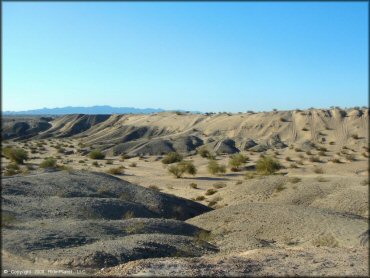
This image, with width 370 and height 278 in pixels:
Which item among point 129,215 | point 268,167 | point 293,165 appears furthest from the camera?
point 293,165

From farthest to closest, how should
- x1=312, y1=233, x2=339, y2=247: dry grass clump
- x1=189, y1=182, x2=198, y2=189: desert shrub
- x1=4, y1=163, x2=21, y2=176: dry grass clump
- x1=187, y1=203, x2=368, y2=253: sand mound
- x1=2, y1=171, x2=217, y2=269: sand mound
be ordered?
1. x1=189, y1=182, x2=198, y2=189: desert shrub
2. x1=4, y1=163, x2=21, y2=176: dry grass clump
3. x1=187, y1=203, x2=368, y2=253: sand mound
4. x1=312, y1=233, x2=339, y2=247: dry grass clump
5. x1=2, y1=171, x2=217, y2=269: sand mound

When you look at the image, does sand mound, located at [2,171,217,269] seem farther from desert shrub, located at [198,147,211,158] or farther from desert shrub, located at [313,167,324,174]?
desert shrub, located at [198,147,211,158]

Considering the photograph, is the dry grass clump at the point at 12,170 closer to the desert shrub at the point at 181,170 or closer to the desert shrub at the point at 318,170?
the desert shrub at the point at 181,170

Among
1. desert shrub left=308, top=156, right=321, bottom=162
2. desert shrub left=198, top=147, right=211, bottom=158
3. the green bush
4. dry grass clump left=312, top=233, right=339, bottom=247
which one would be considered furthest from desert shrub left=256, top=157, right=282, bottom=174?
dry grass clump left=312, top=233, right=339, bottom=247

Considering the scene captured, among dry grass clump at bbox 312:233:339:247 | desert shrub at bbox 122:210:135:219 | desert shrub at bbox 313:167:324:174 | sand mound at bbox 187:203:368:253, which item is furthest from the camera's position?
desert shrub at bbox 313:167:324:174

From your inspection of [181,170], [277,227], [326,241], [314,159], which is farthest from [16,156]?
[326,241]

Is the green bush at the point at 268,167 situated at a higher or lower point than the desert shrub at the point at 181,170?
higher

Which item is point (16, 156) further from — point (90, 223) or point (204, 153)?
point (90, 223)

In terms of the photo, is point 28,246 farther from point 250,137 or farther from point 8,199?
point 250,137

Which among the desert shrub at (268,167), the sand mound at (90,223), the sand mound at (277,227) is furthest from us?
the desert shrub at (268,167)

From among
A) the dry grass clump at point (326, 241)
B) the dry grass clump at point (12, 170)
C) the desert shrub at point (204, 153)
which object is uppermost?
the dry grass clump at point (326, 241)

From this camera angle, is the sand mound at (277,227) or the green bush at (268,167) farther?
the green bush at (268,167)

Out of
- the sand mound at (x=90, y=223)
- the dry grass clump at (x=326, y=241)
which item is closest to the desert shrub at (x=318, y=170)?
the sand mound at (x=90, y=223)

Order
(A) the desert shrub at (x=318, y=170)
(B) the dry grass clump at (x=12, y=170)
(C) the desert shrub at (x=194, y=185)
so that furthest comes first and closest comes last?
(A) the desert shrub at (x=318, y=170)
(C) the desert shrub at (x=194, y=185)
(B) the dry grass clump at (x=12, y=170)
